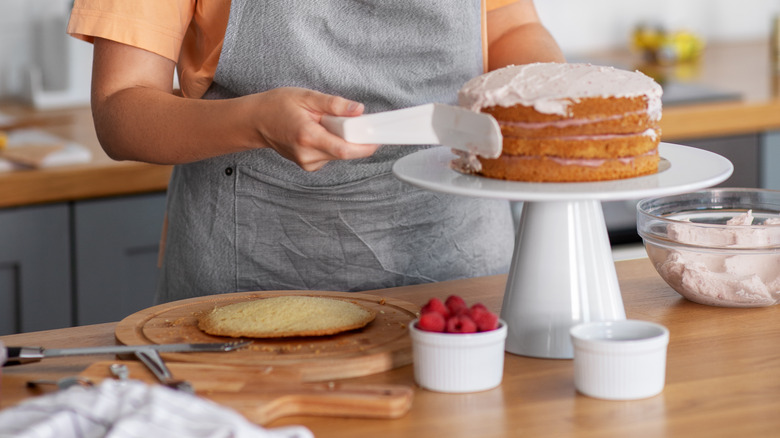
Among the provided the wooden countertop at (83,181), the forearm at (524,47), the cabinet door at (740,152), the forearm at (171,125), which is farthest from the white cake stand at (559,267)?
the cabinet door at (740,152)

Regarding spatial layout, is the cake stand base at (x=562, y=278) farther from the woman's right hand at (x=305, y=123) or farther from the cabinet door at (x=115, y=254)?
the cabinet door at (x=115, y=254)

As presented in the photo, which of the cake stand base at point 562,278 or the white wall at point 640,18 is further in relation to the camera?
the white wall at point 640,18

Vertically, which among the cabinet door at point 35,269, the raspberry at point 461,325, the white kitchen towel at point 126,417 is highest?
the raspberry at point 461,325

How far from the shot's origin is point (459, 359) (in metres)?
0.91

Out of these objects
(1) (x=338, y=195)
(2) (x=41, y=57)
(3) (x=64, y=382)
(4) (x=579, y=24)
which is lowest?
(3) (x=64, y=382)

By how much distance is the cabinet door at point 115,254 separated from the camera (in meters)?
1.96

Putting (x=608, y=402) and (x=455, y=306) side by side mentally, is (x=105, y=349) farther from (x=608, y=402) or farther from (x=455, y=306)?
(x=608, y=402)

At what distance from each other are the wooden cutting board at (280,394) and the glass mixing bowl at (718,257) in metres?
0.42

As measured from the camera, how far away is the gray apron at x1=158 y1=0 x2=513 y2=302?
1304 millimetres

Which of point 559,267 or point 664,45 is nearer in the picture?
point 559,267

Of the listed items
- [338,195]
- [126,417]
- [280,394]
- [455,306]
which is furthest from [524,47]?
[126,417]

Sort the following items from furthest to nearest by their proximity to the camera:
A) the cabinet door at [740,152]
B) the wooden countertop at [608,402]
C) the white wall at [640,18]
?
the white wall at [640,18]
the cabinet door at [740,152]
the wooden countertop at [608,402]

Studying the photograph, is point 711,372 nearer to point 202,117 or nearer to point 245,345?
point 245,345

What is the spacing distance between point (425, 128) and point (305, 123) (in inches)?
4.9
